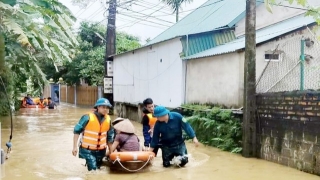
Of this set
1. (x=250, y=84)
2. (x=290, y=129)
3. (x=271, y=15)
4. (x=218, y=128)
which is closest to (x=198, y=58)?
(x=218, y=128)

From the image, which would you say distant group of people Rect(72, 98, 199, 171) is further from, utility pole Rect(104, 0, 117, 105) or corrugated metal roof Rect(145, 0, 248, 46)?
utility pole Rect(104, 0, 117, 105)

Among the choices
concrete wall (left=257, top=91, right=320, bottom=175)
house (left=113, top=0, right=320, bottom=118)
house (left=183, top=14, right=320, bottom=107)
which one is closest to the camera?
concrete wall (left=257, top=91, right=320, bottom=175)

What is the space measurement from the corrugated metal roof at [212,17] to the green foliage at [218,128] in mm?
4173

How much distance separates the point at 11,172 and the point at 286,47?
908 cm

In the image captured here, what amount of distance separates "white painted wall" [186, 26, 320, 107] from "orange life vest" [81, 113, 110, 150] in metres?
4.84

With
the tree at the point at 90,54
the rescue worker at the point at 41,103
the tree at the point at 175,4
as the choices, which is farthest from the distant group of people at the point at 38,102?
the tree at the point at 175,4

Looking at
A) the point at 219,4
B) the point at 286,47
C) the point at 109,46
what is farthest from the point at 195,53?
the point at 109,46

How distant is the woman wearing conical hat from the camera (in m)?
8.84

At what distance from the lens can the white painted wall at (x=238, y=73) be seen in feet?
36.6

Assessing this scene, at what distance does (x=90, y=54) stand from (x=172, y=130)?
23496 millimetres

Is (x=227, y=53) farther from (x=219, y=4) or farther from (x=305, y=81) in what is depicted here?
(x=219, y=4)

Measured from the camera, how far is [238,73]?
41.1 feet

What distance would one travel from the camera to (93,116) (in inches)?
314

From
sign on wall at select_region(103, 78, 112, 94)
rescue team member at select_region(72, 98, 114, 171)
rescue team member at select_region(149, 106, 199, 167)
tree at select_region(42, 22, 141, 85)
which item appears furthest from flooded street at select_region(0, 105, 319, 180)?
tree at select_region(42, 22, 141, 85)
